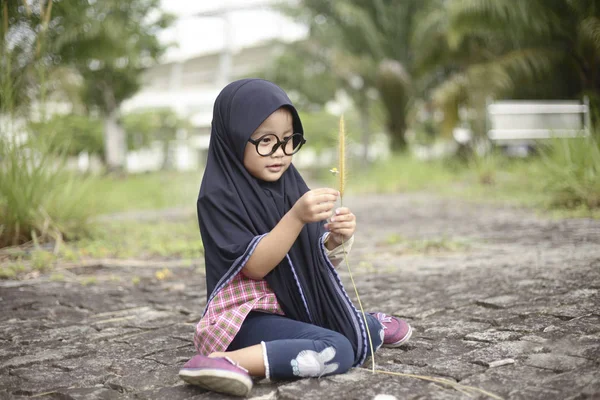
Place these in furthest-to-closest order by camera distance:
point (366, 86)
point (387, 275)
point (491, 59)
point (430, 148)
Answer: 1. point (430, 148)
2. point (366, 86)
3. point (491, 59)
4. point (387, 275)

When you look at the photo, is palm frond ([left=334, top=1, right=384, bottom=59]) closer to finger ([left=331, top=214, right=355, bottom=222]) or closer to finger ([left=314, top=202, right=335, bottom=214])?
finger ([left=331, top=214, right=355, bottom=222])

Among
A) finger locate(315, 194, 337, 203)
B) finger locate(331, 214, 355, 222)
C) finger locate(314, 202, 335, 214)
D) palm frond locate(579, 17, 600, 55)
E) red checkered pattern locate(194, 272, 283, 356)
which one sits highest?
palm frond locate(579, 17, 600, 55)

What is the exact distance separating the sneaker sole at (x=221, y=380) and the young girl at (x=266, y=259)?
10 cm

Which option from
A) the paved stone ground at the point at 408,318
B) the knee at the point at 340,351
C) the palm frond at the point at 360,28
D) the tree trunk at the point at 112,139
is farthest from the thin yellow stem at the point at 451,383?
the tree trunk at the point at 112,139

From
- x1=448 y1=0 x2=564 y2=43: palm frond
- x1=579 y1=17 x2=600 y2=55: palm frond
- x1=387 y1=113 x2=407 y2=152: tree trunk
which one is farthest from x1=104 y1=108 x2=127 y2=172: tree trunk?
x1=579 y1=17 x2=600 y2=55: palm frond

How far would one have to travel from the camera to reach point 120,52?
10.1 metres

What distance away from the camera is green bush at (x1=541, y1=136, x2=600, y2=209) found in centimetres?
612

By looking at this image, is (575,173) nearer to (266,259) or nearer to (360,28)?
(266,259)

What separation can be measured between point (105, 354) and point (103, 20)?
25.8 feet

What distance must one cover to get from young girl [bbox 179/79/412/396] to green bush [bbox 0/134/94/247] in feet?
9.73

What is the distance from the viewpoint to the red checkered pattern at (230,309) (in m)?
2.05

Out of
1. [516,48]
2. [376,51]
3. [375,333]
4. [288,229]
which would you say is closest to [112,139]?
[376,51]

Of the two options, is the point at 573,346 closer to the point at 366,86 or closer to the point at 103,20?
the point at 103,20

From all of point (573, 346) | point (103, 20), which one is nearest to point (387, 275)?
point (573, 346)
